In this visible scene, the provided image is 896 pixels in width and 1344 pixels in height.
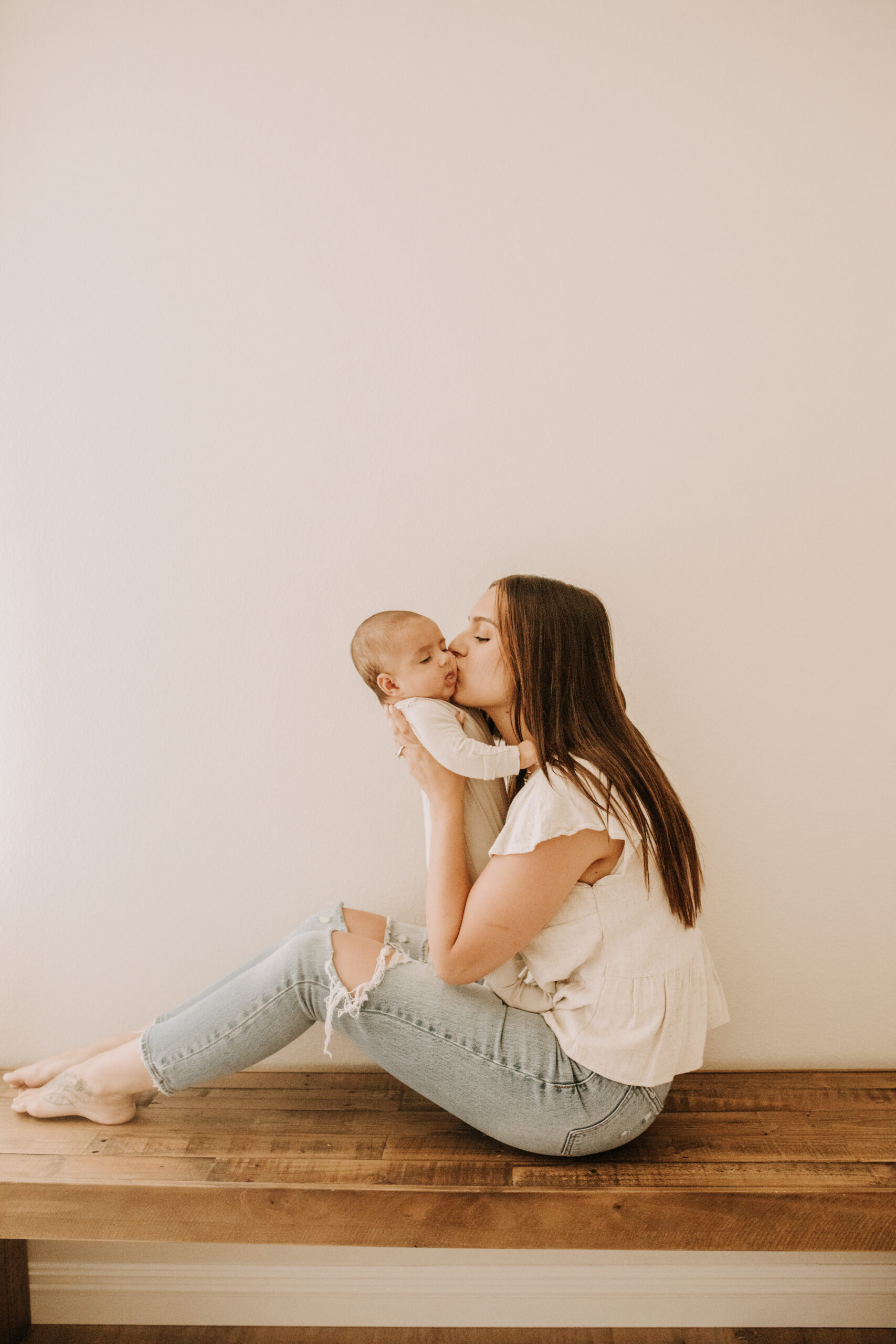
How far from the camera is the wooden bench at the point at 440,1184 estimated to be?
53.2 inches

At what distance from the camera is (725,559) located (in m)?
1.76

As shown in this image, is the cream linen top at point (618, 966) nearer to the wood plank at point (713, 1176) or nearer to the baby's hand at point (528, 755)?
the baby's hand at point (528, 755)

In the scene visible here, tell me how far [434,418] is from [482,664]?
Answer: 0.58m

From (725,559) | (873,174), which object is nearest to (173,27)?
(873,174)

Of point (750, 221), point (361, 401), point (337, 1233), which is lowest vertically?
point (337, 1233)

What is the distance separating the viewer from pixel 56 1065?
1.67m

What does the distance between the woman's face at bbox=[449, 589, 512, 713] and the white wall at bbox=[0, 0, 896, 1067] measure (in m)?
Answer: 0.25

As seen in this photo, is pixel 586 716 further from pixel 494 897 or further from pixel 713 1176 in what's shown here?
pixel 713 1176

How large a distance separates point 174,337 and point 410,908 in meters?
1.31

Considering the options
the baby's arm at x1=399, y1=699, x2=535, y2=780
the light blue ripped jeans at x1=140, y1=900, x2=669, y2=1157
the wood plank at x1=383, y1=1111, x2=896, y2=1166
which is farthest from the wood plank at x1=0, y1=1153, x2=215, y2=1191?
the baby's arm at x1=399, y1=699, x2=535, y2=780

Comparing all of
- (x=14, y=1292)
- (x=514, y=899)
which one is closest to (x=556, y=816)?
(x=514, y=899)

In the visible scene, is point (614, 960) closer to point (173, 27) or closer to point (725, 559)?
point (725, 559)

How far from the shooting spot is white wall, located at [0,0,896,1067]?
1736mm

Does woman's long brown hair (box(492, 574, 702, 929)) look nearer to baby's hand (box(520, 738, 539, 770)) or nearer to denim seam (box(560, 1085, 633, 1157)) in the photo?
baby's hand (box(520, 738, 539, 770))
